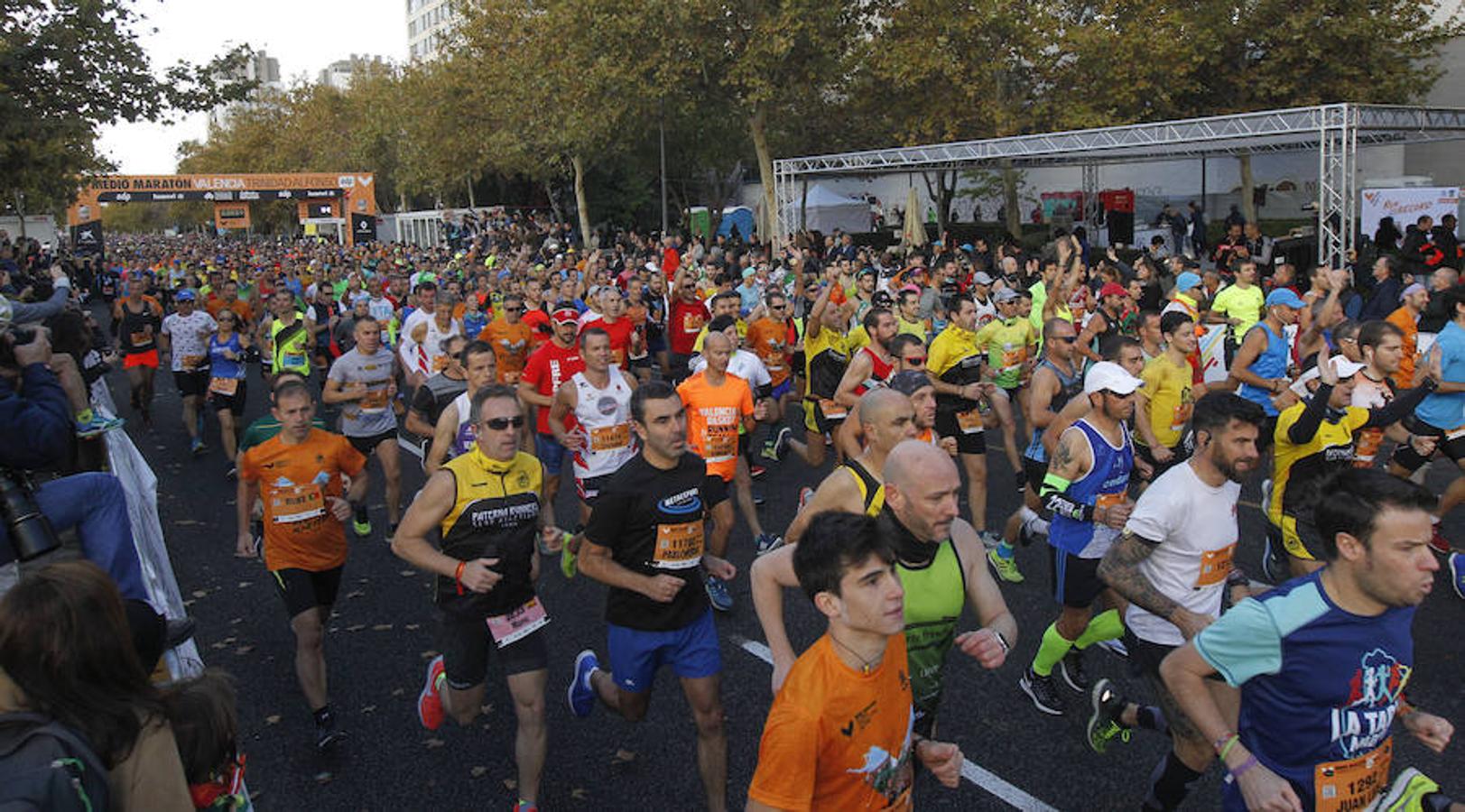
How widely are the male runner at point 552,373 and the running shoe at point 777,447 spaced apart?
221 cm

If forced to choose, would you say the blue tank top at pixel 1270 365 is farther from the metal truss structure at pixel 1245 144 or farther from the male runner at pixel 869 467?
the metal truss structure at pixel 1245 144

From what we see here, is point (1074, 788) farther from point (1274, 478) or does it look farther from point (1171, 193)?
point (1171, 193)

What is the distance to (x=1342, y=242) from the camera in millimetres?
16031

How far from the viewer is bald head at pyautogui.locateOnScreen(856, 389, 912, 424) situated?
4.19 m

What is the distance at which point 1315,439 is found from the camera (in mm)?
5961

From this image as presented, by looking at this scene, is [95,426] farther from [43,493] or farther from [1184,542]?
[1184,542]

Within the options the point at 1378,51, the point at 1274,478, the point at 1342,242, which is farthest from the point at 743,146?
the point at 1274,478

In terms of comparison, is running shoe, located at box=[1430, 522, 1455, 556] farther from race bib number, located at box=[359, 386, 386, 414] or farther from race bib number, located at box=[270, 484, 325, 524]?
race bib number, located at box=[359, 386, 386, 414]

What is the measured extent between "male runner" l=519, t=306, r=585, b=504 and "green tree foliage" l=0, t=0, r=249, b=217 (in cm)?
1006

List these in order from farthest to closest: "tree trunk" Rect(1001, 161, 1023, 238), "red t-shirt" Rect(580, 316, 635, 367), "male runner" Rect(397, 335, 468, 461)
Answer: "tree trunk" Rect(1001, 161, 1023, 238)
"red t-shirt" Rect(580, 316, 635, 367)
"male runner" Rect(397, 335, 468, 461)

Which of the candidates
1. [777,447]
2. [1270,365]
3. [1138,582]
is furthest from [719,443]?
[1270,365]

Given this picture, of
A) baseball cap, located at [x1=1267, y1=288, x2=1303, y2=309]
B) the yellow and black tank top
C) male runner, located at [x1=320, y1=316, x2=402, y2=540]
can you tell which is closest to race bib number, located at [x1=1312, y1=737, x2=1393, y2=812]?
the yellow and black tank top

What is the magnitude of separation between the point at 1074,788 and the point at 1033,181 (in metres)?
38.8

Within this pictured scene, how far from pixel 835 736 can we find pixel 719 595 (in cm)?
420
